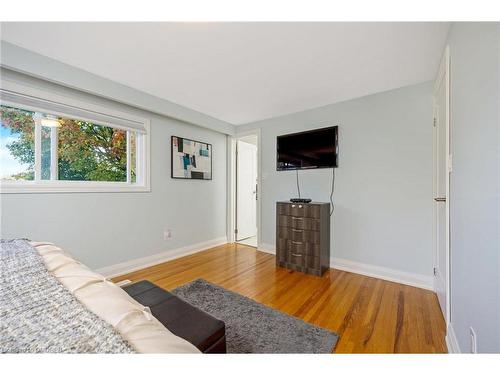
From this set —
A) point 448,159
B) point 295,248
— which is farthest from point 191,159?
point 448,159

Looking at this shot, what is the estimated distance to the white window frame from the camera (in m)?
1.82

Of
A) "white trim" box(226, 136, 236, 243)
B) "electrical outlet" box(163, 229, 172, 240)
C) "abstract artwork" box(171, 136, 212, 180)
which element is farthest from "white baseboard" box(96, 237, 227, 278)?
"abstract artwork" box(171, 136, 212, 180)

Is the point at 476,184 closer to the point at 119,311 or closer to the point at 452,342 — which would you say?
the point at 452,342

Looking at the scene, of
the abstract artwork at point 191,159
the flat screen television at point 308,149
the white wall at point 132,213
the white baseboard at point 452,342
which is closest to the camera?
the white baseboard at point 452,342

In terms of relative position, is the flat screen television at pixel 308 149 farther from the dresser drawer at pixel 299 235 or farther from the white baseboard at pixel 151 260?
the white baseboard at pixel 151 260

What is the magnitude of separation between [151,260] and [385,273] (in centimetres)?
290

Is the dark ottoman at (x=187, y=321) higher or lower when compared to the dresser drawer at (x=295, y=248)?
higher

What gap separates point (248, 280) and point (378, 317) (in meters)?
1.25

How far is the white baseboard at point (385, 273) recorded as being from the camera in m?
2.15

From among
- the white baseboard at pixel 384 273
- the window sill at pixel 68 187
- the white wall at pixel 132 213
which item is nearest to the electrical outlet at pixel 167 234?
the white wall at pixel 132 213

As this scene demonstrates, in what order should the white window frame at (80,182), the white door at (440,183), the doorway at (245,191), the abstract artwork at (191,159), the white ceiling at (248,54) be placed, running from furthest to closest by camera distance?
the doorway at (245,191), the abstract artwork at (191,159), the white window frame at (80,182), the white door at (440,183), the white ceiling at (248,54)

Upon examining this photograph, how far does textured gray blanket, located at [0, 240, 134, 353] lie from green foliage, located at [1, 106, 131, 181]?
1646mm

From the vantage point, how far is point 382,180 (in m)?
2.41
